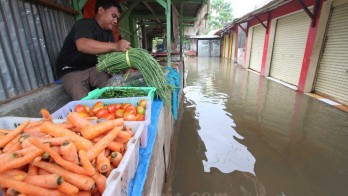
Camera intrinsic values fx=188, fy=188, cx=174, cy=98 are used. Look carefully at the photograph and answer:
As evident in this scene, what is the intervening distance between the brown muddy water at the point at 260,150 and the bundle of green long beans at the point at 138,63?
1423 millimetres

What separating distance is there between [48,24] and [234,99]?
17.4 ft

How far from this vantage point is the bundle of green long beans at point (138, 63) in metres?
2.37

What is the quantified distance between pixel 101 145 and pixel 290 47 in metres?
9.37

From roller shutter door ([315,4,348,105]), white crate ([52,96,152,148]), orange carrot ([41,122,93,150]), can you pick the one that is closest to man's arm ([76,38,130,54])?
white crate ([52,96,152,148])

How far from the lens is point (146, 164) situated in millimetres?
1338

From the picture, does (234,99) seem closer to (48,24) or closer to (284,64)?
(284,64)

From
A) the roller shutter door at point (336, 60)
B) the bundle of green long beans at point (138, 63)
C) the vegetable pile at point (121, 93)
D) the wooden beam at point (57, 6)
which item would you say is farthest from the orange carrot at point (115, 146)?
the roller shutter door at point (336, 60)

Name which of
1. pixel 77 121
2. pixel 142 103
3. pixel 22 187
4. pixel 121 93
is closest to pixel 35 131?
pixel 77 121

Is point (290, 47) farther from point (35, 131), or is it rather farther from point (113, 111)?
point (35, 131)

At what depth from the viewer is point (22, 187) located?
799 millimetres

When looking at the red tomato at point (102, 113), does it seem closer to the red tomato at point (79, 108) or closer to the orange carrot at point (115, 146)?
the red tomato at point (79, 108)

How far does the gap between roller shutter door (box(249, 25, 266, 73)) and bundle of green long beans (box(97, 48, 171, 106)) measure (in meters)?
10.7

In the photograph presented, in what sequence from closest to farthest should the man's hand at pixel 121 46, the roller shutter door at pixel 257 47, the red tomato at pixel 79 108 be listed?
the red tomato at pixel 79 108 < the man's hand at pixel 121 46 < the roller shutter door at pixel 257 47

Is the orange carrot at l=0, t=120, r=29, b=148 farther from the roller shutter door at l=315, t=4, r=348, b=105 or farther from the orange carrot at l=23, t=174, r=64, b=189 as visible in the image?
the roller shutter door at l=315, t=4, r=348, b=105
